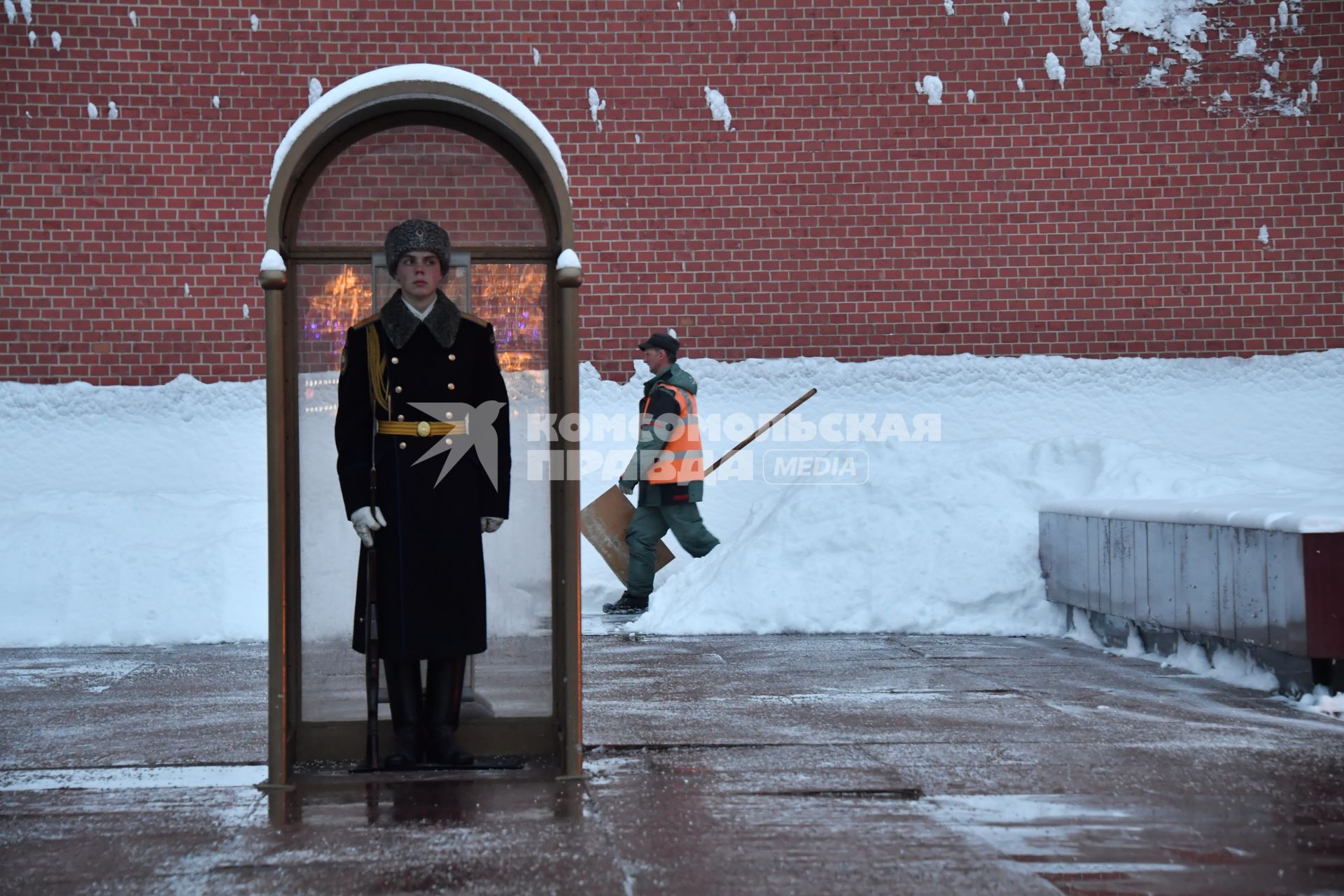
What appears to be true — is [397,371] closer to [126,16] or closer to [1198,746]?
[1198,746]

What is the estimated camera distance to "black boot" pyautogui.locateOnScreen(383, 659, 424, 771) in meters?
4.76

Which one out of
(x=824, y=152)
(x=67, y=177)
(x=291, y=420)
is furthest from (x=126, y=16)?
(x=291, y=420)

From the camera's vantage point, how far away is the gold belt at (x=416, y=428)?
184 inches

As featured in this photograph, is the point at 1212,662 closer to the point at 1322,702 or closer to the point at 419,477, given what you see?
the point at 1322,702

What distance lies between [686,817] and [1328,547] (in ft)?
11.3

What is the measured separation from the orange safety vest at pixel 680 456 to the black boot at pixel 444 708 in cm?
538

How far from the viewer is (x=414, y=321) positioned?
467cm

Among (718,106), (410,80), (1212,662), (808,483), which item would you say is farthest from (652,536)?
(410,80)

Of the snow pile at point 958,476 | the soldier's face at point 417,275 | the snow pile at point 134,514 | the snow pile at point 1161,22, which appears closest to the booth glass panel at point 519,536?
the soldier's face at point 417,275

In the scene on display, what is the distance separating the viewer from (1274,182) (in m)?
13.8

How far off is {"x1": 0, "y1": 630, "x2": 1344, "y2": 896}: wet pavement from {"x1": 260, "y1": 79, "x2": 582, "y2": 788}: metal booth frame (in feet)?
0.54

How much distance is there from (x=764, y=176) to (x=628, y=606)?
5063 millimetres

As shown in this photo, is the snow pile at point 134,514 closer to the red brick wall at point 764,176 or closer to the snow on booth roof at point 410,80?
the red brick wall at point 764,176

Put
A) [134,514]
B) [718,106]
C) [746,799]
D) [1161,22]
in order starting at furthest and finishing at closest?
1. [1161,22]
2. [718,106]
3. [134,514]
4. [746,799]
